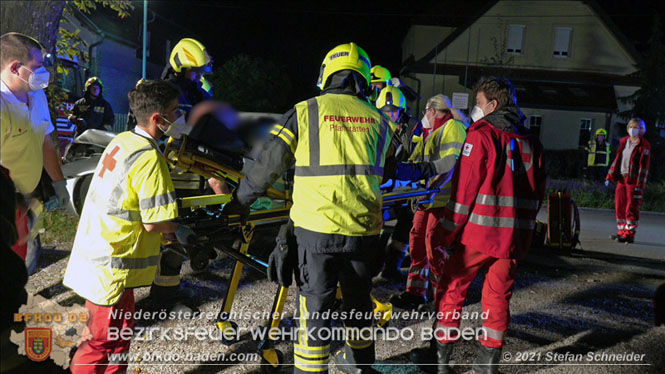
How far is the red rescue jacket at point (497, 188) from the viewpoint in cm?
315

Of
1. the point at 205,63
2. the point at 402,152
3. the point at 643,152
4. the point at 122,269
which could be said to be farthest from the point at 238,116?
the point at 643,152

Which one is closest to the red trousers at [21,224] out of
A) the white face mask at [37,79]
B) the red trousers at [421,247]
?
the white face mask at [37,79]

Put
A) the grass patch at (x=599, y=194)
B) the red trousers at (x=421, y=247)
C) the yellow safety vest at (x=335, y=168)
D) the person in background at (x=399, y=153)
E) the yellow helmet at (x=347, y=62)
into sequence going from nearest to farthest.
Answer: the yellow safety vest at (x=335, y=168) < the yellow helmet at (x=347, y=62) < the red trousers at (x=421, y=247) < the person in background at (x=399, y=153) < the grass patch at (x=599, y=194)

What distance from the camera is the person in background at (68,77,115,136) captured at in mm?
9414

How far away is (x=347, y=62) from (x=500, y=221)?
4.91 feet

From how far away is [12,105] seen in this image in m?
3.03

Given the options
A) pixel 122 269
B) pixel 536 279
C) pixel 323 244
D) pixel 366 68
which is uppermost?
pixel 366 68

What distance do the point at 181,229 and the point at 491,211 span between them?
6.64ft

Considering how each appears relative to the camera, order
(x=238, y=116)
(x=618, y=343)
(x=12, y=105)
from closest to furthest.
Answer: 1. (x=12, y=105)
2. (x=618, y=343)
3. (x=238, y=116)

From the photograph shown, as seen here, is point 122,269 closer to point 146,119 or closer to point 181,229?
point 181,229

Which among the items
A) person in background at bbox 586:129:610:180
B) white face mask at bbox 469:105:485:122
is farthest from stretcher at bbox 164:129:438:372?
person in background at bbox 586:129:610:180

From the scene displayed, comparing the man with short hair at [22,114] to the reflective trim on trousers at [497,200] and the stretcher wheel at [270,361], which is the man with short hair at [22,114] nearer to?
the stretcher wheel at [270,361]

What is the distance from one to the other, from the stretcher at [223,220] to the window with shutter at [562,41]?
Result: 2775 centimetres

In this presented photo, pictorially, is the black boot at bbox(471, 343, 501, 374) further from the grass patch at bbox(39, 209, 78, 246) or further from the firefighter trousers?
the grass patch at bbox(39, 209, 78, 246)
